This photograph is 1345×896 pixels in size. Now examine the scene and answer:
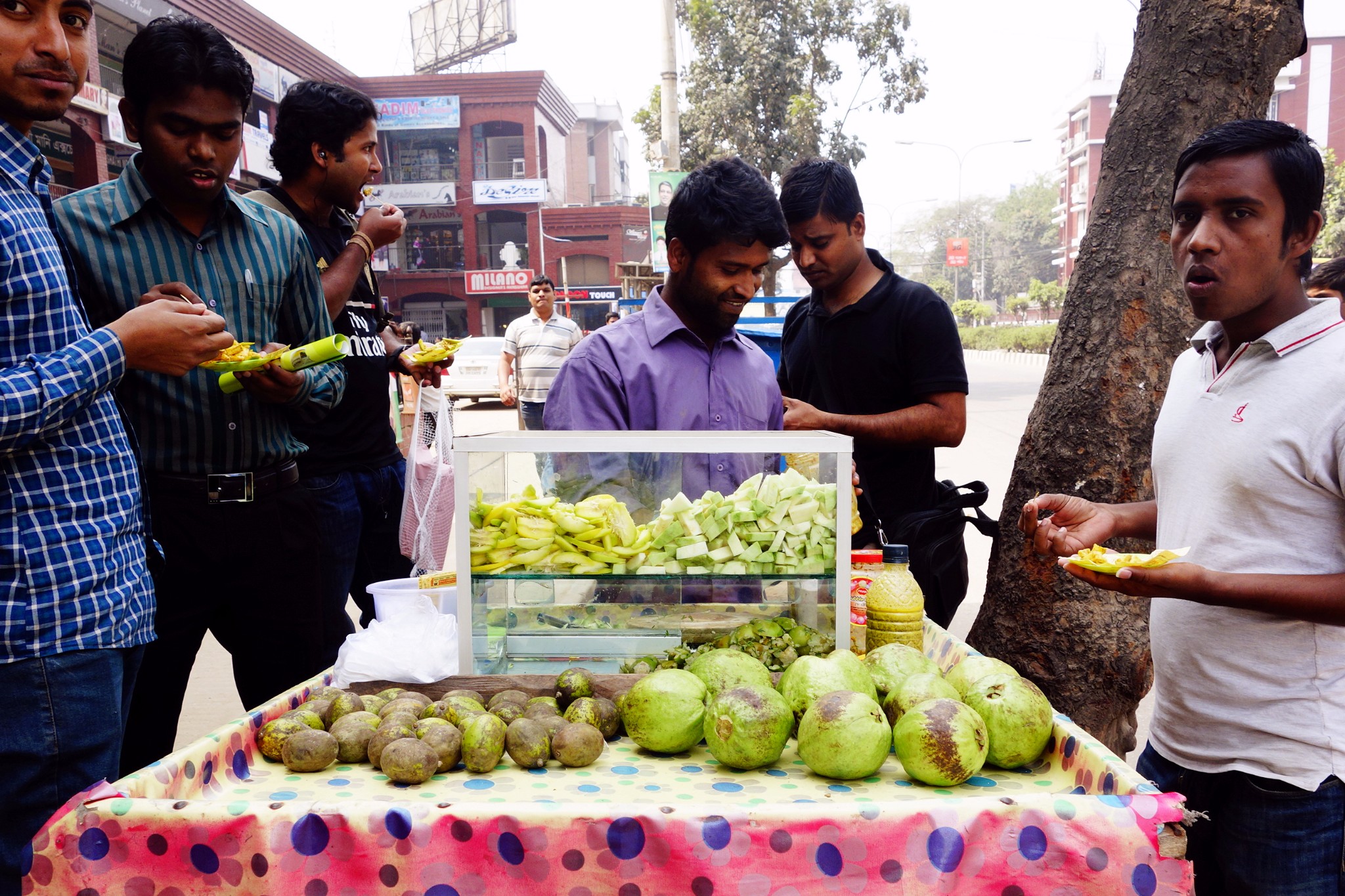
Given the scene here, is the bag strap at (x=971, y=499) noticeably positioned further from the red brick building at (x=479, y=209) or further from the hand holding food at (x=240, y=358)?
the red brick building at (x=479, y=209)

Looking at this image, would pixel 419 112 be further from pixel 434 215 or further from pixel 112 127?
pixel 112 127

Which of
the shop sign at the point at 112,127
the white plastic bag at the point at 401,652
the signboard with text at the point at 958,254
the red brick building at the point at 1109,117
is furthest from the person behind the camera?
the signboard with text at the point at 958,254

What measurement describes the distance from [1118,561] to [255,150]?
25.0 metres

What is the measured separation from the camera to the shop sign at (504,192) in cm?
3509

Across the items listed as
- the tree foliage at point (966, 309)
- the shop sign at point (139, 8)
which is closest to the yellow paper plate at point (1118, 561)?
the shop sign at point (139, 8)

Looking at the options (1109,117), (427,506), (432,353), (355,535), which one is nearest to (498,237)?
(1109,117)

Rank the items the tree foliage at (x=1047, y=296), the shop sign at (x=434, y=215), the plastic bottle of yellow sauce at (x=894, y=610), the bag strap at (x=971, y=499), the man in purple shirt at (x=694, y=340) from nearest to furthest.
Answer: the plastic bottle of yellow sauce at (x=894, y=610), the man in purple shirt at (x=694, y=340), the bag strap at (x=971, y=499), the shop sign at (x=434, y=215), the tree foliage at (x=1047, y=296)

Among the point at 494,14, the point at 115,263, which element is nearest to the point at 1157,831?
the point at 115,263

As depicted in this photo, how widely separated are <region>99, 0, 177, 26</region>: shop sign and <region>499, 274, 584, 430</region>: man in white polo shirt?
42.7 feet

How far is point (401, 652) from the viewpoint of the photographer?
6.60 feet

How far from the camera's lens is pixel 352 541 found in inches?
122

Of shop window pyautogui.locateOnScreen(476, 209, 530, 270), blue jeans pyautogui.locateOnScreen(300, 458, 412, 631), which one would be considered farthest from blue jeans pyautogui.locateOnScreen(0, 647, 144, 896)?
shop window pyautogui.locateOnScreen(476, 209, 530, 270)

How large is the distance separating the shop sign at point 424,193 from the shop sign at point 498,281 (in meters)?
2.87

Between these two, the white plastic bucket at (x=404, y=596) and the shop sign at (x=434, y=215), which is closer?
the white plastic bucket at (x=404, y=596)
